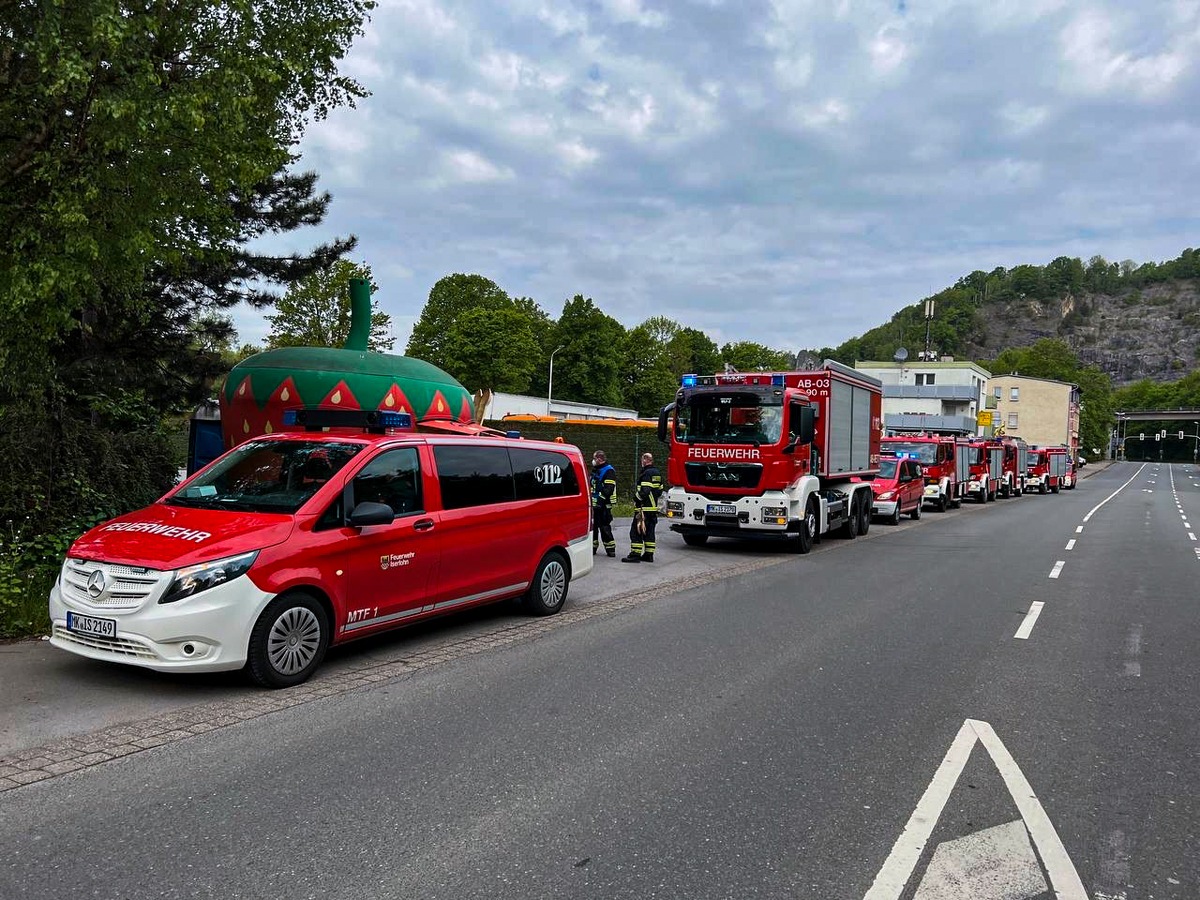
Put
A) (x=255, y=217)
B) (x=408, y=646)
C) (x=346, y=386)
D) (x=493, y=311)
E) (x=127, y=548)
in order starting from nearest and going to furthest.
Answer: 1. (x=127, y=548)
2. (x=408, y=646)
3. (x=346, y=386)
4. (x=255, y=217)
5. (x=493, y=311)

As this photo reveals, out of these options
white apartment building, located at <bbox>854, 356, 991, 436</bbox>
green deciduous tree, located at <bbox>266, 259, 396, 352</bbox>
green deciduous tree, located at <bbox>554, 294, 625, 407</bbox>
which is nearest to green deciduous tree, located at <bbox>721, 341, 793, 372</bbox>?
white apartment building, located at <bbox>854, 356, 991, 436</bbox>

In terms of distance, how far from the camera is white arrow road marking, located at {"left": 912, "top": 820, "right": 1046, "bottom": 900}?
131 inches

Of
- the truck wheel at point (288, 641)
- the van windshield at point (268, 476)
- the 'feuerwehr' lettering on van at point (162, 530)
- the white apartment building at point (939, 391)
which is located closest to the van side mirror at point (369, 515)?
the van windshield at point (268, 476)

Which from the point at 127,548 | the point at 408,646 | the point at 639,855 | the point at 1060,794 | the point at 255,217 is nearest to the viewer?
the point at 639,855

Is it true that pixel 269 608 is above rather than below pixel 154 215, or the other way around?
below

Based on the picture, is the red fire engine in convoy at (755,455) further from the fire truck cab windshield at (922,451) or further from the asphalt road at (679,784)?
the fire truck cab windshield at (922,451)

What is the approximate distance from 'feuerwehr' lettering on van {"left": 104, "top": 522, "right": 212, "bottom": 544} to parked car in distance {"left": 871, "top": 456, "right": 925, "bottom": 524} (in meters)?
17.8

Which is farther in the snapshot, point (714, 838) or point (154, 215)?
point (154, 215)

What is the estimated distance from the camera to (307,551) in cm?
601

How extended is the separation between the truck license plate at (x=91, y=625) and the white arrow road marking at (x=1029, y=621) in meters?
7.42

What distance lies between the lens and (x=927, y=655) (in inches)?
288

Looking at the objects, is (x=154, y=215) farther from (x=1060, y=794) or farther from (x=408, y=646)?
(x=1060, y=794)

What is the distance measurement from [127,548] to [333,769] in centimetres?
235

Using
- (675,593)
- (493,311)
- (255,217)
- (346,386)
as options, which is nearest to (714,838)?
(675,593)
